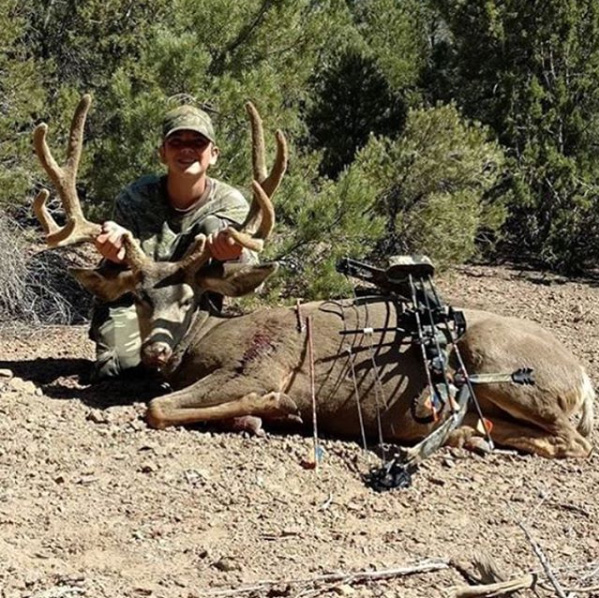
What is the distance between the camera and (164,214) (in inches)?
252

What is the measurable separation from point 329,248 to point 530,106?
5057mm

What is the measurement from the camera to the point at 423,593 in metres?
3.75

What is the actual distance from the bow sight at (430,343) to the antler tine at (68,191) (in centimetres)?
149

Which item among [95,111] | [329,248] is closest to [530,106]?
[329,248]

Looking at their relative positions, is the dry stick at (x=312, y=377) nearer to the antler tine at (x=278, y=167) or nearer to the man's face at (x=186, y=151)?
the antler tine at (x=278, y=167)

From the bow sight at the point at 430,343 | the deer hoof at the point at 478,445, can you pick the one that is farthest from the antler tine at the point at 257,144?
the deer hoof at the point at 478,445

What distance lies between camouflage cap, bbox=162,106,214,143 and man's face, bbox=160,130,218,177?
42mm

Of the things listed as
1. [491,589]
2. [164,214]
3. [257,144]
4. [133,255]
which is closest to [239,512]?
[491,589]

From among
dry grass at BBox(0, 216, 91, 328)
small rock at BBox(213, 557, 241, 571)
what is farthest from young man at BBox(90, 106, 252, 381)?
small rock at BBox(213, 557, 241, 571)

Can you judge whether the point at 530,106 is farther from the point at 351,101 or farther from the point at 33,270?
the point at 33,270

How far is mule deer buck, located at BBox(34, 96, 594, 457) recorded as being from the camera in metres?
5.57

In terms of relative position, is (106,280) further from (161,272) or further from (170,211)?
(170,211)

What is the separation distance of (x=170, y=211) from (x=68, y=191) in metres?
0.71

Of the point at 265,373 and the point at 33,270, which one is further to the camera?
the point at 33,270
